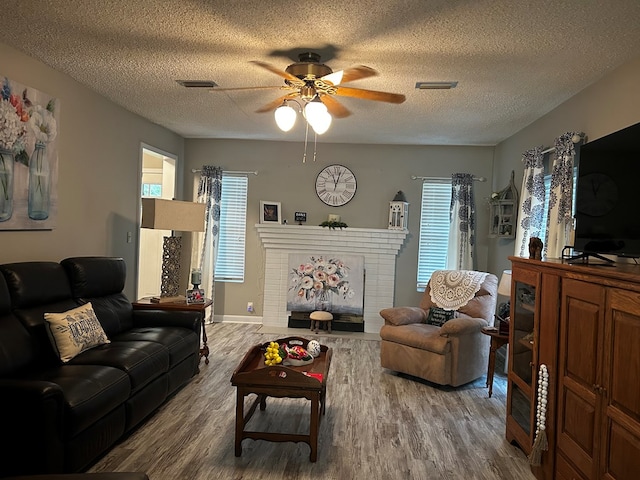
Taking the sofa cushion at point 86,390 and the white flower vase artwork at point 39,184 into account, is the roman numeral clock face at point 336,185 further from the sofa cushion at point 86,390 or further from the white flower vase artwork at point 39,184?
the sofa cushion at point 86,390

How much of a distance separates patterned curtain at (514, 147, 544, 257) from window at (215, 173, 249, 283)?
3.63 meters

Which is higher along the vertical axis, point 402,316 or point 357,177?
point 357,177

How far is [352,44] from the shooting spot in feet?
9.30

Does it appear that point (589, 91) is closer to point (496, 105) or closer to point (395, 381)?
point (496, 105)

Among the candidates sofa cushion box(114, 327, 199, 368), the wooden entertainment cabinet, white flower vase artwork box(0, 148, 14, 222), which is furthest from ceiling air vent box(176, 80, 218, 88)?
the wooden entertainment cabinet

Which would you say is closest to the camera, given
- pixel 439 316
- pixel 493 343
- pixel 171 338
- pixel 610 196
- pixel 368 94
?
pixel 610 196

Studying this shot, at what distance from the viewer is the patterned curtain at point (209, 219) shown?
623 cm

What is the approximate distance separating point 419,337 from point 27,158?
3.47 m

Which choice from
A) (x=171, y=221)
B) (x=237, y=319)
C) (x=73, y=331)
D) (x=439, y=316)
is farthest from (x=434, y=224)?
(x=73, y=331)

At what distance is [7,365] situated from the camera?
2600 mm

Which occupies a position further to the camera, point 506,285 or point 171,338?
point 506,285

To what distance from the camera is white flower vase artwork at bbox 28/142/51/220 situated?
341 cm

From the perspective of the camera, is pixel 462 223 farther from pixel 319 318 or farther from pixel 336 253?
pixel 319 318

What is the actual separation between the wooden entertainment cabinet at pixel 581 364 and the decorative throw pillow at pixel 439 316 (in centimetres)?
156
